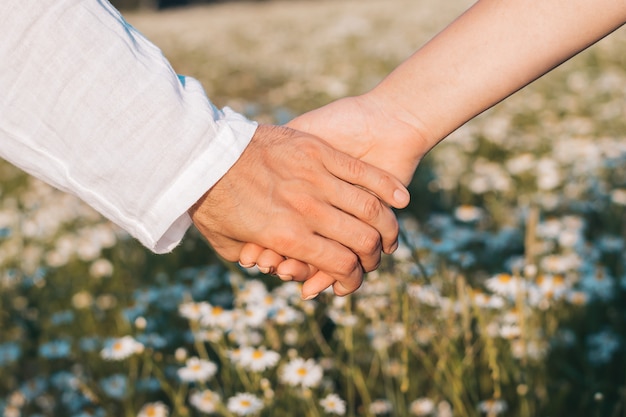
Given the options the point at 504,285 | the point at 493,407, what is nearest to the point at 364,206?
the point at 493,407

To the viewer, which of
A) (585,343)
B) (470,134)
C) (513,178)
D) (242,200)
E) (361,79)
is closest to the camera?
(242,200)

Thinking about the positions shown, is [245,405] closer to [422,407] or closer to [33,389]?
[422,407]

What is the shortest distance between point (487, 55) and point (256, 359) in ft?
2.47

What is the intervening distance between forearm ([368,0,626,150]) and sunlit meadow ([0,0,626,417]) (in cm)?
27

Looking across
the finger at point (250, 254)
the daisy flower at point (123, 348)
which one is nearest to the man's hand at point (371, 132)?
the finger at point (250, 254)

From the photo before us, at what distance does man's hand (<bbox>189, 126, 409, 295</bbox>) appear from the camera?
1.23 meters

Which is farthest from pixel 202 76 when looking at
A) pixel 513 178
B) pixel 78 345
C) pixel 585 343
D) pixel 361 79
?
pixel 585 343

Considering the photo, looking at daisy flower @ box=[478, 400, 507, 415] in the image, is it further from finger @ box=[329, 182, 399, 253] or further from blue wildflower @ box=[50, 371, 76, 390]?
blue wildflower @ box=[50, 371, 76, 390]

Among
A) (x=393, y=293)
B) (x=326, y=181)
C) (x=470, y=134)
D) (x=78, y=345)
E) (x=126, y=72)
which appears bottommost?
(x=470, y=134)

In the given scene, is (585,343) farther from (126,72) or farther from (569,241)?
(126,72)

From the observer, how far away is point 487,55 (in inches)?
49.6

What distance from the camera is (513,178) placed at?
9.80 ft

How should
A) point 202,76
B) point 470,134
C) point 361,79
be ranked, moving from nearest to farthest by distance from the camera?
point 470,134 < point 361,79 < point 202,76

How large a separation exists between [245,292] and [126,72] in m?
0.78
